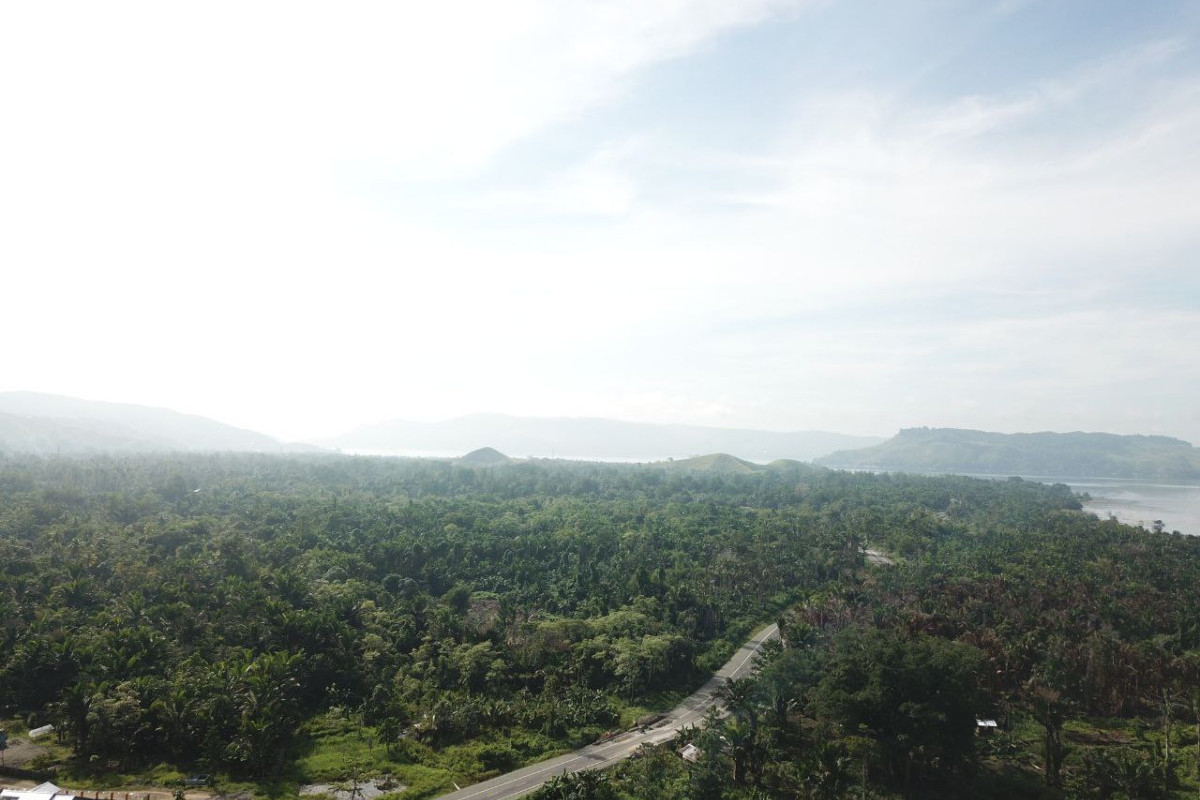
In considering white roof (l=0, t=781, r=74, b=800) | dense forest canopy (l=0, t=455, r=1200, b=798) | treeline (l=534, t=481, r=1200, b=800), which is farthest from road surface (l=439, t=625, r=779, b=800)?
white roof (l=0, t=781, r=74, b=800)

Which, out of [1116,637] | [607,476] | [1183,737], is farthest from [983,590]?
[607,476]

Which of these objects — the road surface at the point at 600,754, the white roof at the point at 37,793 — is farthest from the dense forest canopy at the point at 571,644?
the white roof at the point at 37,793

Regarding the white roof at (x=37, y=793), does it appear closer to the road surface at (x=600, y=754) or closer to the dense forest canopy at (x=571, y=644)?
the dense forest canopy at (x=571, y=644)

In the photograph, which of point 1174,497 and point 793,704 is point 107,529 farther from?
point 1174,497

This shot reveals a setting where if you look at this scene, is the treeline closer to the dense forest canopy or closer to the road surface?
the dense forest canopy

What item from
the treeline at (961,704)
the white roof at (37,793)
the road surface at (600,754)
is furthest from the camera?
the road surface at (600,754)
